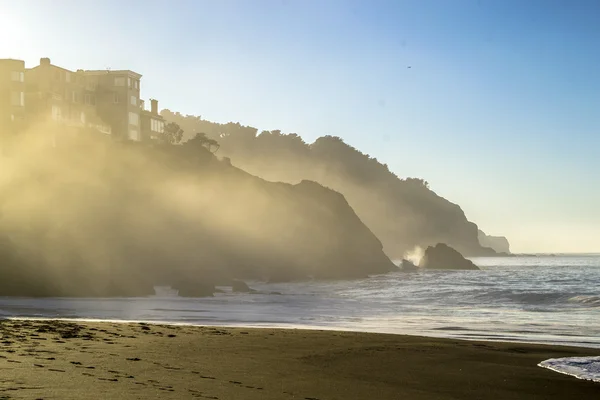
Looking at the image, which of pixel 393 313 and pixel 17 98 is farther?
pixel 17 98

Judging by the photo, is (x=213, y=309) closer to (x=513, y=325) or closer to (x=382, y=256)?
(x=513, y=325)

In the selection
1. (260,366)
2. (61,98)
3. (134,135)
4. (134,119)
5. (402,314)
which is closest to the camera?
(260,366)

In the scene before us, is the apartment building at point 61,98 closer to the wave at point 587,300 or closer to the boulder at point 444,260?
the wave at point 587,300

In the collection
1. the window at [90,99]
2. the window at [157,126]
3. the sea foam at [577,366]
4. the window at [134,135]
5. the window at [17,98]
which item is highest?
the window at [90,99]

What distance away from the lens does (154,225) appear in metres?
75.8

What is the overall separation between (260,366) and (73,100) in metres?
84.2

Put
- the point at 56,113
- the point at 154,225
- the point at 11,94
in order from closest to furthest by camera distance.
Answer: the point at 154,225 < the point at 11,94 < the point at 56,113

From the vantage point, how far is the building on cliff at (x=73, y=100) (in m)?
85.4

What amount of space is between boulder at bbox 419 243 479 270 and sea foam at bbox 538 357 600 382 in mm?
116347

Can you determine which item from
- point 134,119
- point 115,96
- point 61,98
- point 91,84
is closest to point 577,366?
point 61,98

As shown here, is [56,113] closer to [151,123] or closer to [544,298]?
[151,123]

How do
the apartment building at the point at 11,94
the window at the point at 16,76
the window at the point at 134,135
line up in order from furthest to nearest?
the window at the point at 134,135 < the window at the point at 16,76 < the apartment building at the point at 11,94

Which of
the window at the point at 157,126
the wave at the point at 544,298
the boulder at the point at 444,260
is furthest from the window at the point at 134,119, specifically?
the boulder at the point at 444,260

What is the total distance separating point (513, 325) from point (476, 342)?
9.72 m
